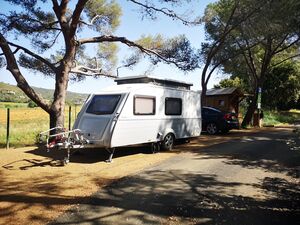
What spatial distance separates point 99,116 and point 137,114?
1269mm

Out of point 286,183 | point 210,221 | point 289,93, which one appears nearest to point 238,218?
point 210,221

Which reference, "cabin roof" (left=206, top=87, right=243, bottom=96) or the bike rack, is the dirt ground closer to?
the bike rack

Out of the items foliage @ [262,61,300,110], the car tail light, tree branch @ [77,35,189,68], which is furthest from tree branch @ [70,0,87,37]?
foliage @ [262,61,300,110]

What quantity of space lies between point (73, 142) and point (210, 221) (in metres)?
5.61

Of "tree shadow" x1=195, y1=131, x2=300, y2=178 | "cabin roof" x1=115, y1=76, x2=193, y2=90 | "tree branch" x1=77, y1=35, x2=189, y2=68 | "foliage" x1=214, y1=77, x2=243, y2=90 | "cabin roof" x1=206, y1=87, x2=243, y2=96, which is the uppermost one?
"foliage" x1=214, y1=77, x2=243, y2=90

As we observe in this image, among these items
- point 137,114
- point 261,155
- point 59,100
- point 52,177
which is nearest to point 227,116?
point 261,155

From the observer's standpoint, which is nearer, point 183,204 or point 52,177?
point 183,204

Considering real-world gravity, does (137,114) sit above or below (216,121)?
above

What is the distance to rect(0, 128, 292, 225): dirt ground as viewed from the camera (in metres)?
5.95

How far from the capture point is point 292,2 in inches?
479

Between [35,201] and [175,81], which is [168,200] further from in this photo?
[175,81]

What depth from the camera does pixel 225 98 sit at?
2839 cm

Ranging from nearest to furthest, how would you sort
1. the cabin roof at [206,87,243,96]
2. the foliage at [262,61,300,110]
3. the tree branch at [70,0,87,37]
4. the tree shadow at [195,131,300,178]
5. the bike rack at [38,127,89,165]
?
1. the bike rack at [38,127,89,165]
2. the tree shadow at [195,131,300,178]
3. the tree branch at [70,0,87,37]
4. the cabin roof at [206,87,243,96]
5. the foliage at [262,61,300,110]

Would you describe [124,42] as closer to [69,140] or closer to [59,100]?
[59,100]
